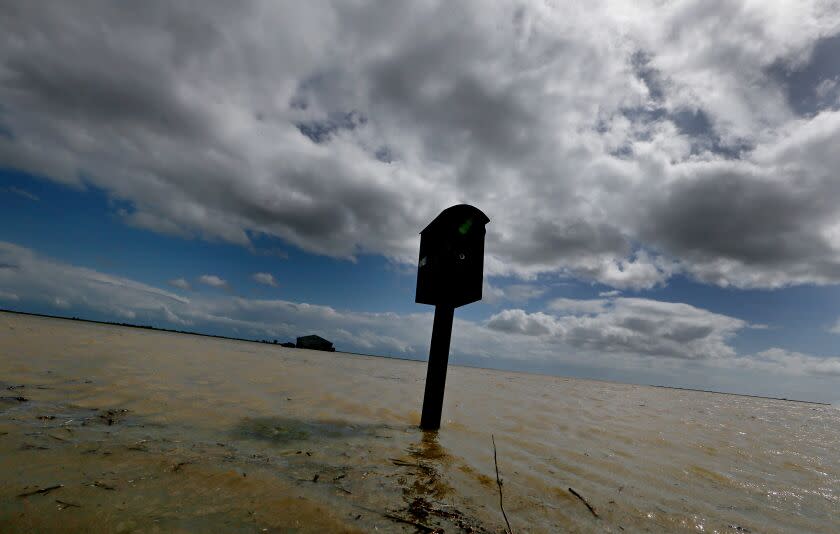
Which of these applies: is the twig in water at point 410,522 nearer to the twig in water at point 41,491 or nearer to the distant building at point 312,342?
the twig in water at point 41,491

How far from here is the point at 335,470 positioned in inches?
110

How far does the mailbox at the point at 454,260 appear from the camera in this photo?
4.62m

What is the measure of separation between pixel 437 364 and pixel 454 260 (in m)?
1.30

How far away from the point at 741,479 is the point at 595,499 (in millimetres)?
2328

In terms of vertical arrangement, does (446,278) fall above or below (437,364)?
above

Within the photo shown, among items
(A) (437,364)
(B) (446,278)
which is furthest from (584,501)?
(B) (446,278)

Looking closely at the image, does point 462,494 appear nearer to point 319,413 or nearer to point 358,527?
point 358,527

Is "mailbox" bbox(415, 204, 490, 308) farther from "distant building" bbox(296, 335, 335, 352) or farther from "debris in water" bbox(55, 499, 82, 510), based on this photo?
"distant building" bbox(296, 335, 335, 352)

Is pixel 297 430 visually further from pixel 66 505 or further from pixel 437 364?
pixel 66 505

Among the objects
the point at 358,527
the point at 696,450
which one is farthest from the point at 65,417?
the point at 696,450

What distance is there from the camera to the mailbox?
15.2ft

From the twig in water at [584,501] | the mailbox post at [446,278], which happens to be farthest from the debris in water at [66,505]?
the mailbox post at [446,278]

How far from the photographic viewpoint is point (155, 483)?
2170 millimetres

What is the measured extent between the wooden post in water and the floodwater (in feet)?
0.92
